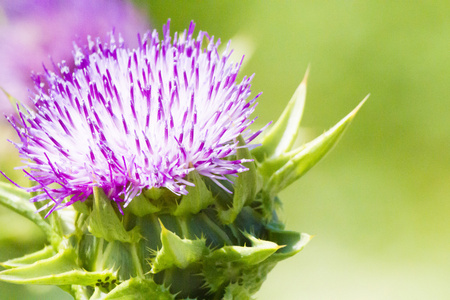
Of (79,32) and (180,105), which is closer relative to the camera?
(180,105)

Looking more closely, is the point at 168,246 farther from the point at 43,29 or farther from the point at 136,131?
the point at 43,29

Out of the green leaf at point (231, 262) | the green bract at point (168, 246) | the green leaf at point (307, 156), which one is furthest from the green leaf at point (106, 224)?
the green leaf at point (307, 156)

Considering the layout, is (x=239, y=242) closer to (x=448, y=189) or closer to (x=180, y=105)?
(x=180, y=105)

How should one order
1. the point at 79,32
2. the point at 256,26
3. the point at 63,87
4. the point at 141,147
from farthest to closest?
the point at 256,26, the point at 79,32, the point at 63,87, the point at 141,147

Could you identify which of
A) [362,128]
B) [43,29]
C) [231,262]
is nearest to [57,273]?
[231,262]

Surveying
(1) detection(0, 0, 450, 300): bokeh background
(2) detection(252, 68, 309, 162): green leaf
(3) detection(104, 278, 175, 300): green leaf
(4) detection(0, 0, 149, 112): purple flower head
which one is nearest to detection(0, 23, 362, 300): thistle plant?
(3) detection(104, 278, 175, 300): green leaf

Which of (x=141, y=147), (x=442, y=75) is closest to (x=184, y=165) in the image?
(x=141, y=147)

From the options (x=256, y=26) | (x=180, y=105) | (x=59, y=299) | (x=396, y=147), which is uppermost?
(x=256, y=26)
